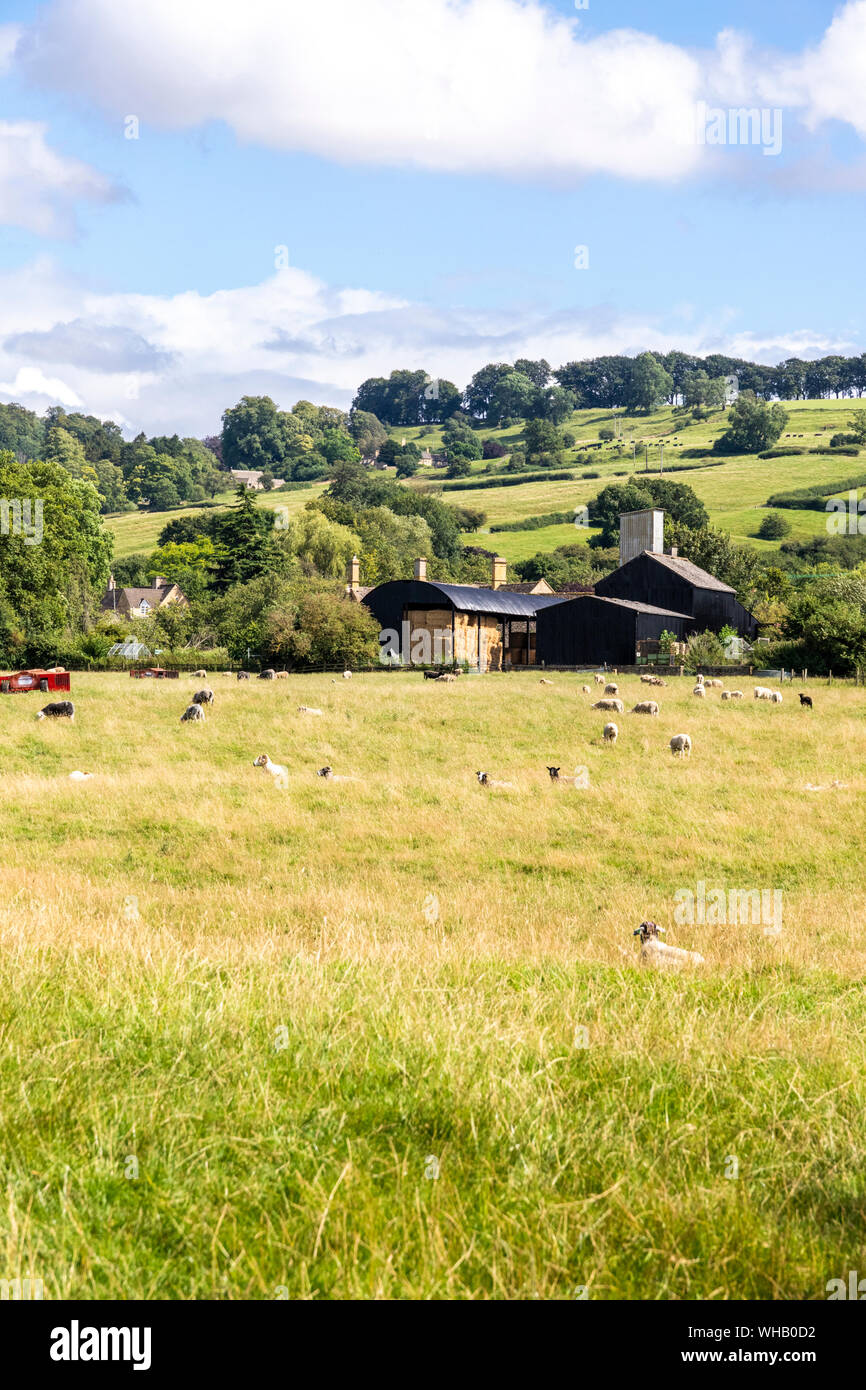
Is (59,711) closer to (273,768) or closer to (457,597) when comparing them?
(273,768)

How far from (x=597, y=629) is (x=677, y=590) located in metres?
10.4

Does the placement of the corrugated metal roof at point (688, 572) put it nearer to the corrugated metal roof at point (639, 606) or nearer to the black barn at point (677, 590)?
the black barn at point (677, 590)

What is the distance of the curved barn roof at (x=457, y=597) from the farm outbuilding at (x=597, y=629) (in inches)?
127

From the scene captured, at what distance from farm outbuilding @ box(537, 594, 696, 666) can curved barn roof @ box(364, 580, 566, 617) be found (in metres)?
3.22

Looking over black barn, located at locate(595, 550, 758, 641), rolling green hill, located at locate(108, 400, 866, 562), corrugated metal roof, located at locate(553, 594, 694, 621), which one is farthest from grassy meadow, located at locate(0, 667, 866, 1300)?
rolling green hill, located at locate(108, 400, 866, 562)

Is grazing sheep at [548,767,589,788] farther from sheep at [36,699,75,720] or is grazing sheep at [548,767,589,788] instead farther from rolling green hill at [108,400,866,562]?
rolling green hill at [108,400,866,562]

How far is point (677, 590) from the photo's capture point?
71.6m

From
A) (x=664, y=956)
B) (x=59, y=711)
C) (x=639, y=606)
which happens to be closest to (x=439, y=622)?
(x=639, y=606)

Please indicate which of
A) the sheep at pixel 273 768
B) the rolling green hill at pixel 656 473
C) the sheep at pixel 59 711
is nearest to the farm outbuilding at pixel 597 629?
the sheep at pixel 59 711

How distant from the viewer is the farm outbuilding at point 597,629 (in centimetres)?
6378

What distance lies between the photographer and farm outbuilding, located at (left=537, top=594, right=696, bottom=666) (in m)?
63.8
